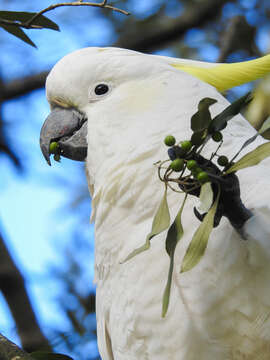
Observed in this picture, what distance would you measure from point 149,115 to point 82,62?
1.16ft

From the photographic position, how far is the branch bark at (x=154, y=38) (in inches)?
125

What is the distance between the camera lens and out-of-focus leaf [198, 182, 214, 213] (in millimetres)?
1089

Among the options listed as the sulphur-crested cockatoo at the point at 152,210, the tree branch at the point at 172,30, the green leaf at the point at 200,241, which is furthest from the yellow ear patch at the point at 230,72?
the tree branch at the point at 172,30

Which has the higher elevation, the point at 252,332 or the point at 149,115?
the point at 149,115

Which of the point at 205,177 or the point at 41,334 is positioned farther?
the point at 41,334

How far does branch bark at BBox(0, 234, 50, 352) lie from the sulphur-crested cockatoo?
0.83 metres

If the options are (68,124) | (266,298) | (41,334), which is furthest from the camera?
(41,334)

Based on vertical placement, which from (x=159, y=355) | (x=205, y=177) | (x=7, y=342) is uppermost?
(x=205, y=177)

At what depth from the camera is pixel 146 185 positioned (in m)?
1.67

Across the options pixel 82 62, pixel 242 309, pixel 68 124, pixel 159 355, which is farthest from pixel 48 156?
pixel 242 309

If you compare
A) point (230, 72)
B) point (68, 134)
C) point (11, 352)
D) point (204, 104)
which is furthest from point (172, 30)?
point (11, 352)

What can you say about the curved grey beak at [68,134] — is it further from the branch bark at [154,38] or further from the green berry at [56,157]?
the branch bark at [154,38]

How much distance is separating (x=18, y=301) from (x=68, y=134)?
1.02 metres

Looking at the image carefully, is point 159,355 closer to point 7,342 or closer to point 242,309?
point 242,309
